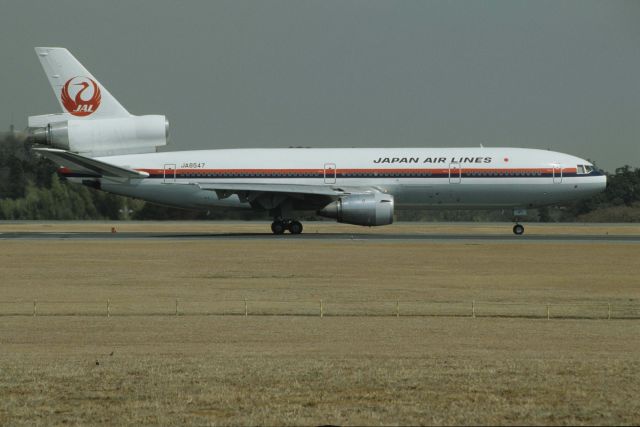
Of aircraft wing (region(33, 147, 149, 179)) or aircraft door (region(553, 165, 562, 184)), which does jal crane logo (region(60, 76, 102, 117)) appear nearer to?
aircraft wing (region(33, 147, 149, 179))

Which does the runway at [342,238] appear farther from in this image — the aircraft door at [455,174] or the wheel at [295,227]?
the aircraft door at [455,174]

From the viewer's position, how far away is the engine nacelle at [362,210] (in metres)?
53.6

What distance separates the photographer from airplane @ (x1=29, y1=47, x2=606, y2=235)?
185ft

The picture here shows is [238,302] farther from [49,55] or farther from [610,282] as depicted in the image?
[49,55]

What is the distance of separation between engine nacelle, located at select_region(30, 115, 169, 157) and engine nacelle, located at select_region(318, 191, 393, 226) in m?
12.3

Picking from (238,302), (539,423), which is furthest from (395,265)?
(539,423)

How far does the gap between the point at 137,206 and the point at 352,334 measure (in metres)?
67.8

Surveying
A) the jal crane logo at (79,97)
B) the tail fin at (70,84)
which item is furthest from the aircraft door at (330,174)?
the jal crane logo at (79,97)

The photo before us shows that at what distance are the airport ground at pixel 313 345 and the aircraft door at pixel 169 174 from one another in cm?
1212

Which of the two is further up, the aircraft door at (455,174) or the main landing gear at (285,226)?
the aircraft door at (455,174)

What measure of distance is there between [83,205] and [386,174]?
126ft

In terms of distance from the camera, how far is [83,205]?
8650cm

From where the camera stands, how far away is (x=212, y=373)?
16344 mm

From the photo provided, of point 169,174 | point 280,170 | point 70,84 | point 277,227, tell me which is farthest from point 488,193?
point 70,84
